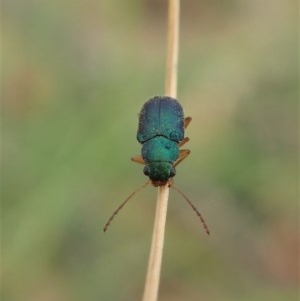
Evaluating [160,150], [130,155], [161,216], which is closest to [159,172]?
[160,150]

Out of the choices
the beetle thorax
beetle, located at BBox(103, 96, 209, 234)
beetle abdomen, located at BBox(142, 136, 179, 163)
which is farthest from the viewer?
beetle abdomen, located at BBox(142, 136, 179, 163)

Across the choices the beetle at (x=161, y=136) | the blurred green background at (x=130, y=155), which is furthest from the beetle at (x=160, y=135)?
the blurred green background at (x=130, y=155)

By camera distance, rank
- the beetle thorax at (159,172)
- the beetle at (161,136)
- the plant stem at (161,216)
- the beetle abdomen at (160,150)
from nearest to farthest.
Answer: the plant stem at (161,216) → the beetle thorax at (159,172) → the beetle at (161,136) → the beetle abdomen at (160,150)

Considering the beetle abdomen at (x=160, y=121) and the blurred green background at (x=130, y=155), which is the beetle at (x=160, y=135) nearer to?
the beetle abdomen at (x=160, y=121)

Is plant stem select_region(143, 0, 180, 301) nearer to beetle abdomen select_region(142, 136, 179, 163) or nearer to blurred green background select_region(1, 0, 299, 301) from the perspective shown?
beetle abdomen select_region(142, 136, 179, 163)

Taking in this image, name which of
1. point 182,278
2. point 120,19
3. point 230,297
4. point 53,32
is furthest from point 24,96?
point 230,297

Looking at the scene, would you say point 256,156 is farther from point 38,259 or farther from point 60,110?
point 38,259

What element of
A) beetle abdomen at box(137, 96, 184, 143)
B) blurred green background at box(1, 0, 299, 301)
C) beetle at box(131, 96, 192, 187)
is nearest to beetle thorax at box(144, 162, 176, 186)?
beetle at box(131, 96, 192, 187)
